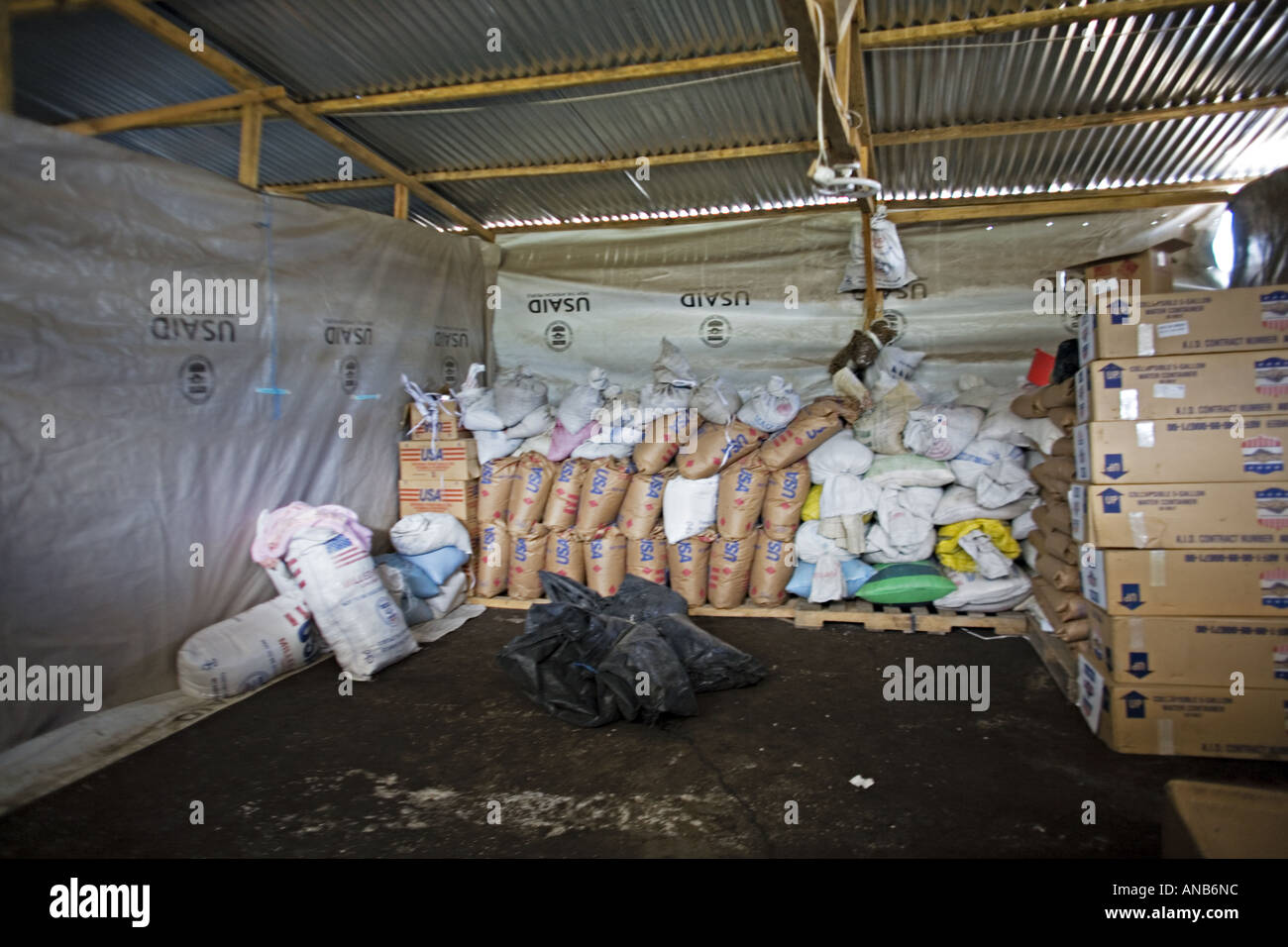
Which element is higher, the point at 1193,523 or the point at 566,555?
the point at 1193,523

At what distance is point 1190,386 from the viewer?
8.21ft

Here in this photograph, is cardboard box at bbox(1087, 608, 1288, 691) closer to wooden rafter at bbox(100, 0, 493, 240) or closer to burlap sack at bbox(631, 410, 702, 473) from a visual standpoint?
burlap sack at bbox(631, 410, 702, 473)

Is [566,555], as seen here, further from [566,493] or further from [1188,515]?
[1188,515]

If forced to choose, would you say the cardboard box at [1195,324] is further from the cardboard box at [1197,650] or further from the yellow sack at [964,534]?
the yellow sack at [964,534]

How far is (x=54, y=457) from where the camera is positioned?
2.71m

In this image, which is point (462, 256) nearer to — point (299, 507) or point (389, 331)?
point (389, 331)

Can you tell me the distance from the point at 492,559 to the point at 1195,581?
335 centimetres

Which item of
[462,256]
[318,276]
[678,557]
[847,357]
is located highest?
[462,256]

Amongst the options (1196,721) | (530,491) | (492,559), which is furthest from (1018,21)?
(492,559)

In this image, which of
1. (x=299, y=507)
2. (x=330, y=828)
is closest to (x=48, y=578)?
(x=299, y=507)

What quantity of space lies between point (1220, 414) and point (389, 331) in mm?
3981

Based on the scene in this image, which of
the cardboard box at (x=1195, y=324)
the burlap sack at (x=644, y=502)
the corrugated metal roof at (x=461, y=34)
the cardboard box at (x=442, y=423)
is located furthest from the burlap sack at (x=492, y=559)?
the cardboard box at (x=1195, y=324)

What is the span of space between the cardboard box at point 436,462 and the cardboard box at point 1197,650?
10.8ft

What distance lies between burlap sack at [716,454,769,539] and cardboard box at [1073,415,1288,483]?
5.68ft
